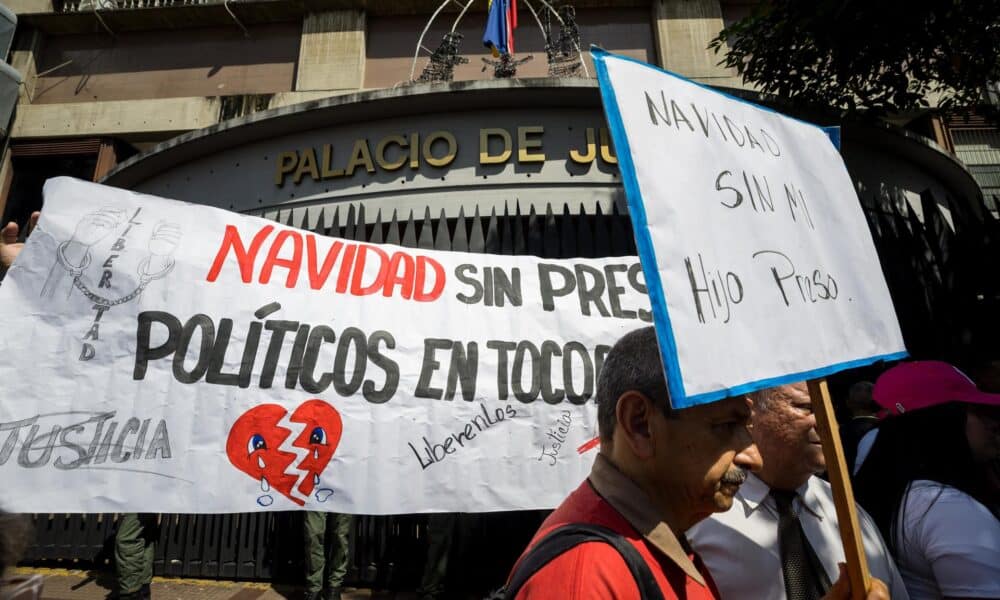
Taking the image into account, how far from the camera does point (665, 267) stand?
1.13 meters

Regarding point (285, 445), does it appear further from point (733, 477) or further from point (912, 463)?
point (912, 463)

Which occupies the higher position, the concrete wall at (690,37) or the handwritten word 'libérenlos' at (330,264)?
the concrete wall at (690,37)

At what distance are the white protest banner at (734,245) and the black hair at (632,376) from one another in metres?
0.13

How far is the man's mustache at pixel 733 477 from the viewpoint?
46.6 inches

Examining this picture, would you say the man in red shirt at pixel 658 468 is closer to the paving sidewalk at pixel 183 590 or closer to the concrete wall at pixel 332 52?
the paving sidewalk at pixel 183 590

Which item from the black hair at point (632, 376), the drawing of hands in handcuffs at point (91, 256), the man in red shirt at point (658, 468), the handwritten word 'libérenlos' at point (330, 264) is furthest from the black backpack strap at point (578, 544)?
the drawing of hands in handcuffs at point (91, 256)

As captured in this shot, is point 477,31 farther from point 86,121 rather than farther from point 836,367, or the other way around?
point 836,367

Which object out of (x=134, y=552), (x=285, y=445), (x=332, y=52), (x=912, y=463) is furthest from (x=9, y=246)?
(x=332, y=52)

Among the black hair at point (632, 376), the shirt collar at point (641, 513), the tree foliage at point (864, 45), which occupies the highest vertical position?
the tree foliage at point (864, 45)

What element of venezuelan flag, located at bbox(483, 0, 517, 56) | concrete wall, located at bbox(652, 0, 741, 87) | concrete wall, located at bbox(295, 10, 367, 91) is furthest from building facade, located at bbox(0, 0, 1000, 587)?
concrete wall, located at bbox(295, 10, 367, 91)

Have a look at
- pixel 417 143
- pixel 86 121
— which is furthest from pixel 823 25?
pixel 86 121

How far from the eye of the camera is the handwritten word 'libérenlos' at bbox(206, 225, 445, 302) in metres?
2.77

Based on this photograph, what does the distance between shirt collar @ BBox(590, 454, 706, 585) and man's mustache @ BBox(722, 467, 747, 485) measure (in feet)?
0.58

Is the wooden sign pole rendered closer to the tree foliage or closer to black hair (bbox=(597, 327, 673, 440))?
black hair (bbox=(597, 327, 673, 440))
